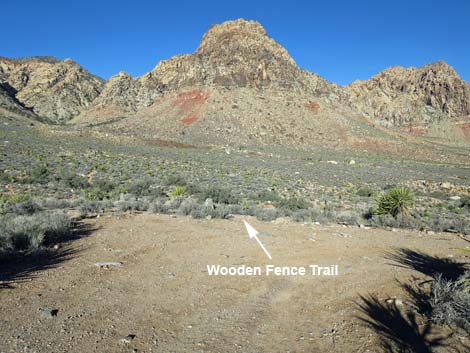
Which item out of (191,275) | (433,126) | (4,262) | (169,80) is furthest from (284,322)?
(433,126)

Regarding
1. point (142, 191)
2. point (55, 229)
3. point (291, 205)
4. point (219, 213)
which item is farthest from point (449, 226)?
point (142, 191)

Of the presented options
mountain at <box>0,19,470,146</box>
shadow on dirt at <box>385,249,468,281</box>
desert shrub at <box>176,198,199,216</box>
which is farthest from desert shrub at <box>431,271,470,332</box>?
mountain at <box>0,19,470,146</box>

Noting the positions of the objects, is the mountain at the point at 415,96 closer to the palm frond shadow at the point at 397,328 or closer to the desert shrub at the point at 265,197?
the desert shrub at the point at 265,197

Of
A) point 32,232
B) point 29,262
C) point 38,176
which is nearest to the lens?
point 29,262

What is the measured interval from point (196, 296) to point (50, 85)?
445ft

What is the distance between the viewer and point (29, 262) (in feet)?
23.1

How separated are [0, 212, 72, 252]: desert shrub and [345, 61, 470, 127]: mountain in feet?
408

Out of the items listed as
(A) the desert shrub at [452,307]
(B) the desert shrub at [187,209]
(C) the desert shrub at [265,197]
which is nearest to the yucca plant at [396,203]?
(C) the desert shrub at [265,197]

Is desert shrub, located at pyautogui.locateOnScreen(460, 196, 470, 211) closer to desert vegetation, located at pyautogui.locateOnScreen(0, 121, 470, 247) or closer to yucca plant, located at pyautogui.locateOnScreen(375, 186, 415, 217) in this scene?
desert vegetation, located at pyautogui.locateOnScreen(0, 121, 470, 247)

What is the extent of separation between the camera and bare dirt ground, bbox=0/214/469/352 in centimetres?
434

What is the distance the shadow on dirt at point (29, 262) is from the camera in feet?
20.0

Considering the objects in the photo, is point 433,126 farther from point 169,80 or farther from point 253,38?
point 169,80

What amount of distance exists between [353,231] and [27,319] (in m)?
8.94

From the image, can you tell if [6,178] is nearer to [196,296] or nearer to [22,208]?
[22,208]
